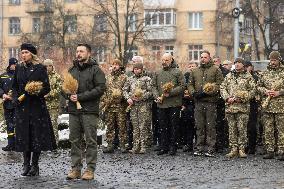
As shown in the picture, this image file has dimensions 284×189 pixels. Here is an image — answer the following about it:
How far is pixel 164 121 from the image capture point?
1620 cm

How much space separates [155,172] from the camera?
1251cm

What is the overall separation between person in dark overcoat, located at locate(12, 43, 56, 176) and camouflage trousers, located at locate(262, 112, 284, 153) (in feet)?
16.9

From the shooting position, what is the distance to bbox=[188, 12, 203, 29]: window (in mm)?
67938

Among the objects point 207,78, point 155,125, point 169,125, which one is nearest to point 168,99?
point 169,125

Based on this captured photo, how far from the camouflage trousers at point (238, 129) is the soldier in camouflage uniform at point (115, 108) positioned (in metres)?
2.54

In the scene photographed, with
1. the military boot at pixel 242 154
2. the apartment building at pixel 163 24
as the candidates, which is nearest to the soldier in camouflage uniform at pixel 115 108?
the military boot at pixel 242 154

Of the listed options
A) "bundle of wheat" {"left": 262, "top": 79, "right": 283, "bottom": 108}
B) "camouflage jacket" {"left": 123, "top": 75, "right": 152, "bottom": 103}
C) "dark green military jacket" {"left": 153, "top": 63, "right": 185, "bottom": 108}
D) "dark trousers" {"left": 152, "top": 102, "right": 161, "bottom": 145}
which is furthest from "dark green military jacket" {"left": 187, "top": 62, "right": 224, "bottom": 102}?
"dark trousers" {"left": 152, "top": 102, "right": 161, "bottom": 145}

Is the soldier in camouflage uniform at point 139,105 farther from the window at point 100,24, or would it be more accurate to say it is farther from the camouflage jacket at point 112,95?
the window at point 100,24

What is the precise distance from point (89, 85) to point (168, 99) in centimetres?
451

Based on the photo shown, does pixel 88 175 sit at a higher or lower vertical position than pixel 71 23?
lower

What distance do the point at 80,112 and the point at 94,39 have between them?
45.4 meters

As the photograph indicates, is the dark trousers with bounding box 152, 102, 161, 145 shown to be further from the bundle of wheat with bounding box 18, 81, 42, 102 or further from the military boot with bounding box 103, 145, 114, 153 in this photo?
the bundle of wheat with bounding box 18, 81, 42, 102

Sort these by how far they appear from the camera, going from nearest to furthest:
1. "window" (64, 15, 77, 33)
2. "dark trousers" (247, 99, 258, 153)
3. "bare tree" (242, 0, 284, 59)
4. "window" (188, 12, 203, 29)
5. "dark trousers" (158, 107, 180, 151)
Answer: "dark trousers" (158, 107, 180, 151) < "dark trousers" (247, 99, 258, 153) < "bare tree" (242, 0, 284, 59) < "window" (64, 15, 77, 33) < "window" (188, 12, 203, 29)

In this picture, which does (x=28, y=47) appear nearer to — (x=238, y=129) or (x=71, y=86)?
(x=71, y=86)
